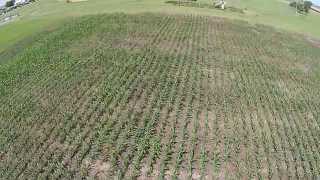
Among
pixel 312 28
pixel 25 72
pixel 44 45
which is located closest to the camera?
pixel 25 72

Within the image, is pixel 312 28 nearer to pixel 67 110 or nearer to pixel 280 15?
pixel 280 15

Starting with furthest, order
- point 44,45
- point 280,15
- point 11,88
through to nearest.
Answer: point 280,15, point 44,45, point 11,88

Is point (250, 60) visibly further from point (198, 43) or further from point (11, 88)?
point (11, 88)

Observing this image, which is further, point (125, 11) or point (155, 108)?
point (125, 11)

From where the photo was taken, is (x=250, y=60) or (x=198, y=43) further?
(x=198, y=43)

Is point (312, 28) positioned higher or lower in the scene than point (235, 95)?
lower

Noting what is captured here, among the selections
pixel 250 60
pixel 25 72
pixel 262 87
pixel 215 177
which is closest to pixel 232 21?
pixel 250 60
